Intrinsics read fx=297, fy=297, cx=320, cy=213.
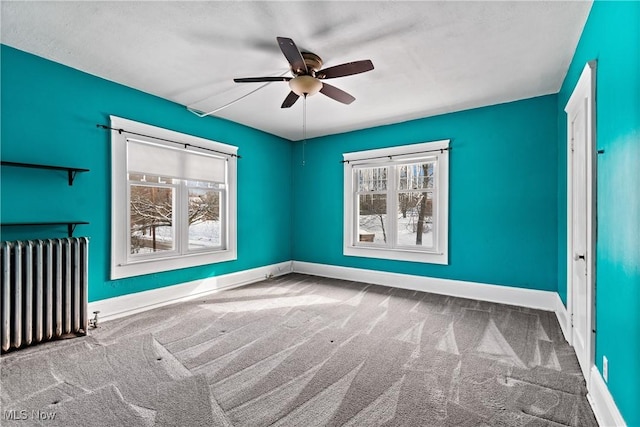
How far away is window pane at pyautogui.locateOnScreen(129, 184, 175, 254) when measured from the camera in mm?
3666

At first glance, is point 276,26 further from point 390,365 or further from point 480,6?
point 390,365

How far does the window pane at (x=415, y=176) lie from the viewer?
4.70 m

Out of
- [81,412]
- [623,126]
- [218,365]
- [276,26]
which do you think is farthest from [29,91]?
[623,126]

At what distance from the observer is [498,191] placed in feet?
13.4

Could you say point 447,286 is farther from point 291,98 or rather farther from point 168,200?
point 168,200

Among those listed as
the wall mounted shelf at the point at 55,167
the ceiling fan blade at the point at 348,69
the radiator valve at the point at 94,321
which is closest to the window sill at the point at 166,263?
the radiator valve at the point at 94,321

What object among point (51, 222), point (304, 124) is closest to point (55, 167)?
point (51, 222)

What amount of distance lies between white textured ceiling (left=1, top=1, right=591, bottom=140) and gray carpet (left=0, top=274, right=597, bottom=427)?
2.71 metres

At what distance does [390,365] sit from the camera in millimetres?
2408

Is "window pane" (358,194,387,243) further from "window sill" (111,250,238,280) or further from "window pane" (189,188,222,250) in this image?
"window pane" (189,188,222,250)

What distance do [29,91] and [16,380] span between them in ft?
8.20

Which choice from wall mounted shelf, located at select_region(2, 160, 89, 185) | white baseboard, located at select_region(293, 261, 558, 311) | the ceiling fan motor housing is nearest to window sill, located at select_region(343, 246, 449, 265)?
white baseboard, located at select_region(293, 261, 558, 311)

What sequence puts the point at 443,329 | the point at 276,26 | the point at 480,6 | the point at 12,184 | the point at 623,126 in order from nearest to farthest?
the point at 623,126 → the point at 480,6 → the point at 276,26 → the point at 12,184 → the point at 443,329

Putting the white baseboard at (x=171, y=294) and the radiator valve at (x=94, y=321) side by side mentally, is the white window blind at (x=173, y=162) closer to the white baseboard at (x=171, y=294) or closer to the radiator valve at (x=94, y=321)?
the white baseboard at (x=171, y=294)
